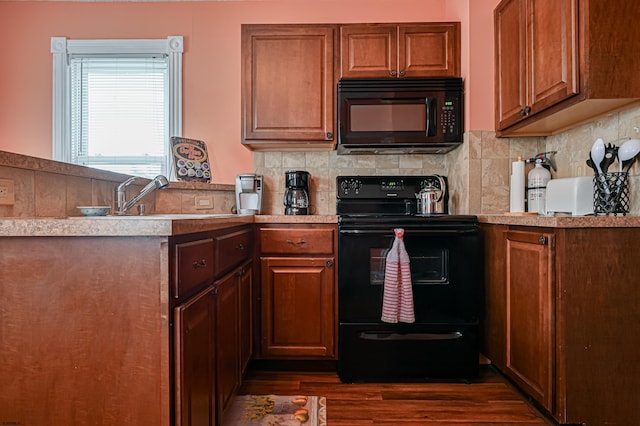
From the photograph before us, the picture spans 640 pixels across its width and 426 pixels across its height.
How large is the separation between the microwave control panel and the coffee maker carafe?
1.28m

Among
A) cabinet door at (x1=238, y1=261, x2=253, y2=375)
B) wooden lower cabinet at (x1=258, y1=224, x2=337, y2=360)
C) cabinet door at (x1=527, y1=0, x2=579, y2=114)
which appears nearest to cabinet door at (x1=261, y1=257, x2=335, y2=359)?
wooden lower cabinet at (x1=258, y1=224, x2=337, y2=360)

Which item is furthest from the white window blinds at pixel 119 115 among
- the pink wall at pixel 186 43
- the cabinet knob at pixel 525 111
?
the cabinet knob at pixel 525 111

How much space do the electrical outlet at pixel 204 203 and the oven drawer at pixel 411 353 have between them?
4.26 feet

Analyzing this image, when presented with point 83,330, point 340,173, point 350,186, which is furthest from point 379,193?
point 83,330

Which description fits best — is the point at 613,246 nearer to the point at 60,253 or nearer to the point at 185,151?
the point at 60,253

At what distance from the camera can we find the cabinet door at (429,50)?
96.2 inches

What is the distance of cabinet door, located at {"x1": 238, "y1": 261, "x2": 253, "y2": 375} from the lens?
1.80 metres

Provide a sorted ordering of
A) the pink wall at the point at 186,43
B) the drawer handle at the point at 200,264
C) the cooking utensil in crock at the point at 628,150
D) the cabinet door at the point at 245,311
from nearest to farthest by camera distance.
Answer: the drawer handle at the point at 200,264 → the cooking utensil in crock at the point at 628,150 → the cabinet door at the point at 245,311 → the pink wall at the point at 186,43

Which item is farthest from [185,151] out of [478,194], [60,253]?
[478,194]

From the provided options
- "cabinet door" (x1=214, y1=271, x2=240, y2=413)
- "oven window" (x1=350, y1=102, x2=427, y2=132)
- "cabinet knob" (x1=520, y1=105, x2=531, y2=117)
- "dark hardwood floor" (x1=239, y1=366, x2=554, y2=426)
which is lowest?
"dark hardwood floor" (x1=239, y1=366, x2=554, y2=426)

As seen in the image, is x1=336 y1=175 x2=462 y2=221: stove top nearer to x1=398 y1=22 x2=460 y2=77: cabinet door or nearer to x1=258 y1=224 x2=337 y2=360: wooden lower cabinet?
x1=258 y1=224 x2=337 y2=360: wooden lower cabinet

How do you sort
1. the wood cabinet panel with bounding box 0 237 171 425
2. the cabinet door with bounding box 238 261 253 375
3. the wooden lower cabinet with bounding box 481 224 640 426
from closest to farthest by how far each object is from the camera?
the wood cabinet panel with bounding box 0 237 171 425 < the wooden lower cabinet with bounding box 481 224 640 426 < the cabinet door with bounding box 238 261 253 375

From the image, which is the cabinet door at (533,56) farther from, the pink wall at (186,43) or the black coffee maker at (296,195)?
the black coffee maker at (296,195)

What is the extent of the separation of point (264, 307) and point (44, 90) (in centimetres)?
247
